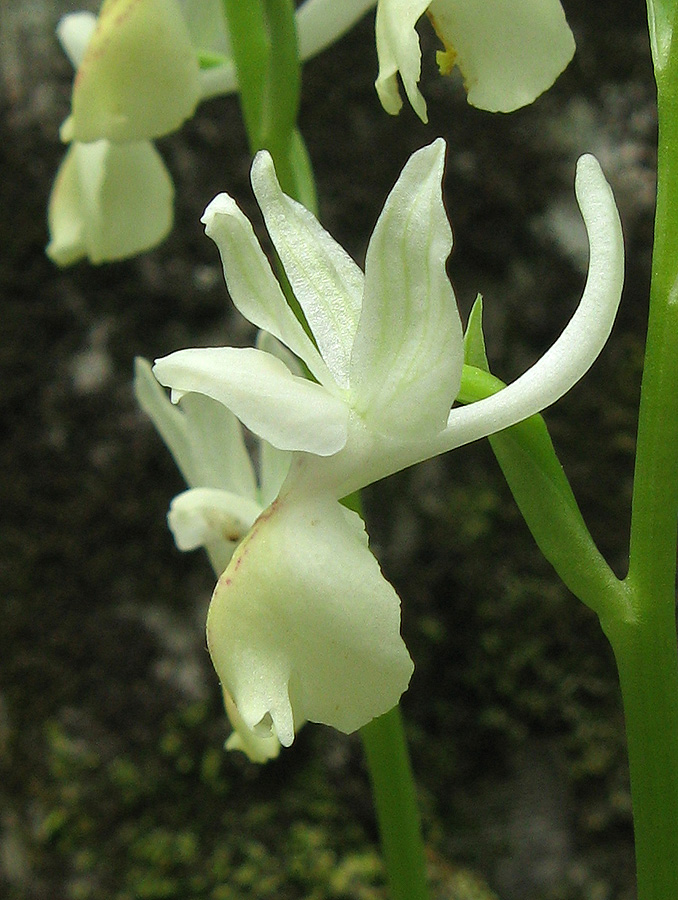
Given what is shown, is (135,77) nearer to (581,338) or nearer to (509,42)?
(509,42)

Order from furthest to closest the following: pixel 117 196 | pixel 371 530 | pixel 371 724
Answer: pixel 371 530, pixel 117 196, pixel 371 724

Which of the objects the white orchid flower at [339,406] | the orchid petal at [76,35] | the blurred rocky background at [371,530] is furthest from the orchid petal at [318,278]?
the blurred rocky background at [371,530]

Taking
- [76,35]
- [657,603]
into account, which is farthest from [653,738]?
[76,35]

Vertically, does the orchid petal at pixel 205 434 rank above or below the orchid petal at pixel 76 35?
below

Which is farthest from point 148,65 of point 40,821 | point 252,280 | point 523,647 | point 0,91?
point 40,821

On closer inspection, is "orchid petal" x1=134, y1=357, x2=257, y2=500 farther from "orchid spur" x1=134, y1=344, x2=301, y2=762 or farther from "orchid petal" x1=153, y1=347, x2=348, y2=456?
"orchid petal" x1=153, y1=347, x2=348, y2=456

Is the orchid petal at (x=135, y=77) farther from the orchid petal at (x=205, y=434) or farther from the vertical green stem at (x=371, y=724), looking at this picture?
the orchid petal at (x=205, y=434)

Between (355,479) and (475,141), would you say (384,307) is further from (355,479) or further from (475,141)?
(475,141)
